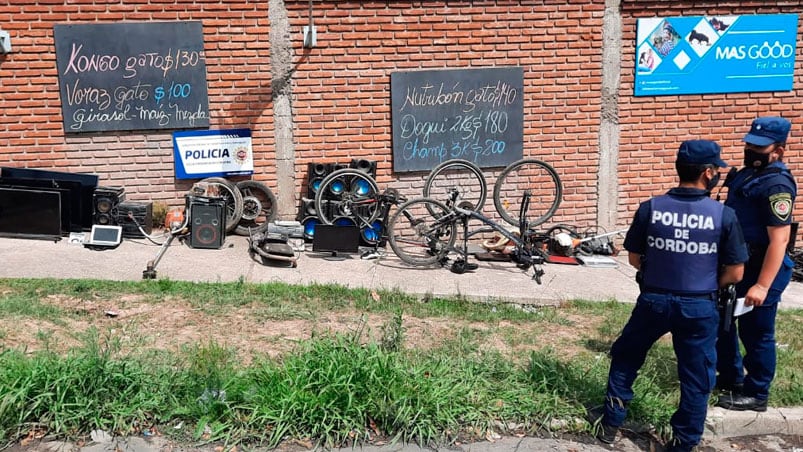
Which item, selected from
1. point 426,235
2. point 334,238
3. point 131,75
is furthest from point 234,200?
point 426,235

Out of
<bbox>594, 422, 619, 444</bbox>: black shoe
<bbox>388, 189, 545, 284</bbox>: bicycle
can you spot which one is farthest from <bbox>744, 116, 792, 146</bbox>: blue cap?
<bbox>388, 189, 545, 284</bbox>: bicycle

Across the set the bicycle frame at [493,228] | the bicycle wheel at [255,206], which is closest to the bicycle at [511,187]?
the bicycle frame at [493,228]

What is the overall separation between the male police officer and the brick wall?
555 centimetres

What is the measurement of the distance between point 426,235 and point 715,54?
4.75 meters

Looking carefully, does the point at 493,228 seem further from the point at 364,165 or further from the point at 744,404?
the point at 744,404

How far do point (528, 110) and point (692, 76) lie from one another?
7.45 ft

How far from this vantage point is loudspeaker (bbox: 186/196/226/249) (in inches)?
325

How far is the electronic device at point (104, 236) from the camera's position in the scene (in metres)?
8.03

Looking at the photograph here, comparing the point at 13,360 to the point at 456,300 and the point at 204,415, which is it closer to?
the point at 204,415

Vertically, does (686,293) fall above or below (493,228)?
below

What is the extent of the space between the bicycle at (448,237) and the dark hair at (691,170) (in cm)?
398

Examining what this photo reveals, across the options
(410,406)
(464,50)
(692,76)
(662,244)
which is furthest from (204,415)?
(692,76)

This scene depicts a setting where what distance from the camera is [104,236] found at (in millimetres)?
8109

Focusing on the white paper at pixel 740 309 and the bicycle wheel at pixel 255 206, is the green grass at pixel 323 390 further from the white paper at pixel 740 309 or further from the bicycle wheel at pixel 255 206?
the bicycle wheel at pixel 255 206
